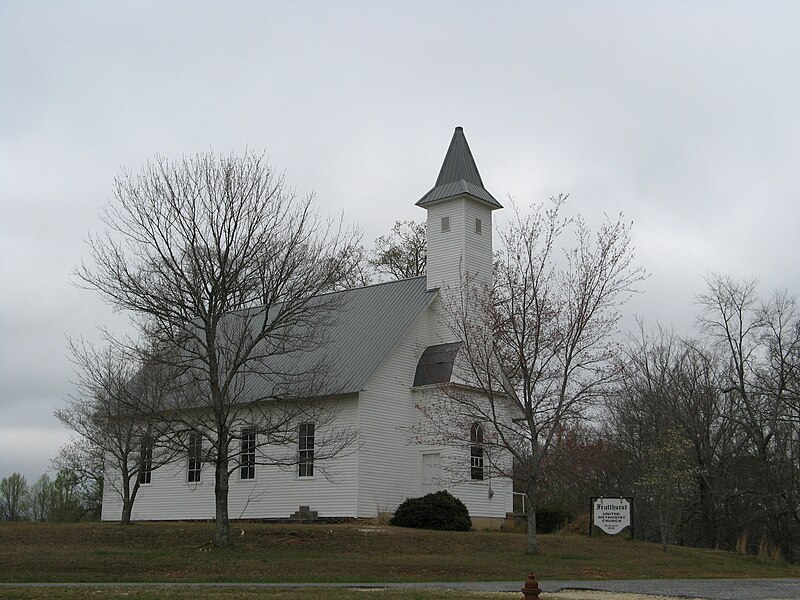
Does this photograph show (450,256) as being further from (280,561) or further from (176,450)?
(280,561)

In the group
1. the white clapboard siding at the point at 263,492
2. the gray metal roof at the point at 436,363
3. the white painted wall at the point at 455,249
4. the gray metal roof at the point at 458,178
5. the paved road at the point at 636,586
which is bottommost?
the paved road at the point at 636,586

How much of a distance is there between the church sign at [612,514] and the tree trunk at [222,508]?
1272cm

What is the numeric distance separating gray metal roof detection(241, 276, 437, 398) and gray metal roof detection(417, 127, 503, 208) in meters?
3.50

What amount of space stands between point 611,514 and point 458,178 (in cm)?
1478

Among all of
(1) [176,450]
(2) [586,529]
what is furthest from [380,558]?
(2) [586,529]

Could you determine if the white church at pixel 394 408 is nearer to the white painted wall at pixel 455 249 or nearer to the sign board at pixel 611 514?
the white painted wall at pixel 455 249

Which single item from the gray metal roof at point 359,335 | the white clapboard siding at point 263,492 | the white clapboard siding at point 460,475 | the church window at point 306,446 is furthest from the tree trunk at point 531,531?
the church window at point 306,446

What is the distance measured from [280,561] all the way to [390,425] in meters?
12.9

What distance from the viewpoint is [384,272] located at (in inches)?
2298

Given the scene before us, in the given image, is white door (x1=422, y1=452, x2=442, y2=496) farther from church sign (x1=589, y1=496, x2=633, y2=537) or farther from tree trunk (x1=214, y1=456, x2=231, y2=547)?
tree trunk (x1=214, y1=456, x2=231, y2=547)

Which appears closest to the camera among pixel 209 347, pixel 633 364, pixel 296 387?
pixel 209 347

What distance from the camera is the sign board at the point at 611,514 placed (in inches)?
1243

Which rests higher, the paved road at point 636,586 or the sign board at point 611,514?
the sign board at point 611,514

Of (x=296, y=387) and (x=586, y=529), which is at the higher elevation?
(x=296, y=387)
